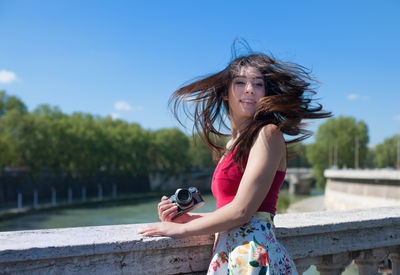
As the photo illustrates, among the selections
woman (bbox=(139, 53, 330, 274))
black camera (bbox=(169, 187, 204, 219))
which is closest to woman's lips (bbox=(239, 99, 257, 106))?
woman (bbox=(139, 53, 330, 274))

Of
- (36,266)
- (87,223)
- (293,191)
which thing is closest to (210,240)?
(36,266)

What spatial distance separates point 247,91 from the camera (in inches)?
77.2

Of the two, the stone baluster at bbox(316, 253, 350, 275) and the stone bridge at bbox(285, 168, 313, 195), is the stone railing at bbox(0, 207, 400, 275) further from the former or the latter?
the stone bridge at bbox(285, 168, 313, 195)

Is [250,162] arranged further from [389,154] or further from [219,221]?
[389,154]

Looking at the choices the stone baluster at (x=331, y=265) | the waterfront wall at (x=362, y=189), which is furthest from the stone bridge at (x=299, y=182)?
the stone baluster at (x=331, y=265)

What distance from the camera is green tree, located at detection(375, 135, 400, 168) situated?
6988cm

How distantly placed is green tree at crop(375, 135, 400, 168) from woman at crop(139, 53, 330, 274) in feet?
243

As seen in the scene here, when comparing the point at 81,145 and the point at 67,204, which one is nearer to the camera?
the point at 67,204

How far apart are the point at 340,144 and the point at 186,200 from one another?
5274 cm

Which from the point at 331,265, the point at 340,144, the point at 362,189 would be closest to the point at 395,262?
the point at 331,265

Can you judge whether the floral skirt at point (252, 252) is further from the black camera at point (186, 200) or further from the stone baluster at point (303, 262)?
the stone baluster at point (303, 262)

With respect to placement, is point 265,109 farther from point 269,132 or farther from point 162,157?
point 162,157

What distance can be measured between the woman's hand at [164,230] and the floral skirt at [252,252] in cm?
18

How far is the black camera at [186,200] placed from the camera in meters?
Answer: 1.88
